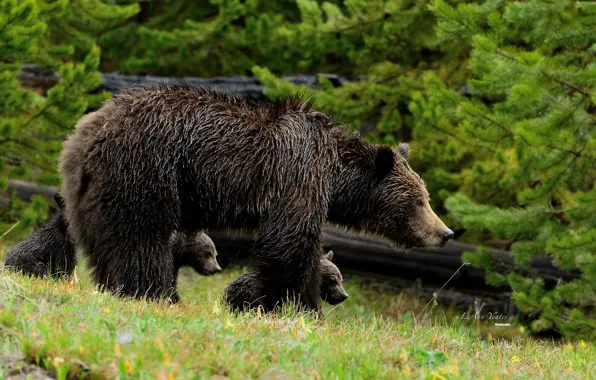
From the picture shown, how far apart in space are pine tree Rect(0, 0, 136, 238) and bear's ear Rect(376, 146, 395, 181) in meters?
5.51

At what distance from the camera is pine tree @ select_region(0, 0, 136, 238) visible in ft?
37.1

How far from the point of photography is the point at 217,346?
15.9 ft

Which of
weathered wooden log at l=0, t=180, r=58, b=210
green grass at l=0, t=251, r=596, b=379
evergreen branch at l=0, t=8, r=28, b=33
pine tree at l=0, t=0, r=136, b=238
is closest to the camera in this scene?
green grass at l=0, t=251, r=596, b=379

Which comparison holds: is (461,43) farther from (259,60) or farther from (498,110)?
(259,60)

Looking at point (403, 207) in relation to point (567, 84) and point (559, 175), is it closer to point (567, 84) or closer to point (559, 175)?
point (559, 175)

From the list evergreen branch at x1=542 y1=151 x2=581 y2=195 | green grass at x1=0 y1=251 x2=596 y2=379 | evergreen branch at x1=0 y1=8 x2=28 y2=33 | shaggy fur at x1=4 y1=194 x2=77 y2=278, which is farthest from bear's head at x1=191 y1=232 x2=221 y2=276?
evergreen branch at x1=542 y1=151 x2=581 y2=195

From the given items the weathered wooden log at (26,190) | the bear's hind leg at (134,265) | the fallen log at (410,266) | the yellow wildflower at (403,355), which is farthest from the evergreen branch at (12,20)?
the yellow wildflower at (403,355)

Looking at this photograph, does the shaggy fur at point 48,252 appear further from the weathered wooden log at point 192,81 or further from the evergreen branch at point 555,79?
the weathered wooden log at point 192,81

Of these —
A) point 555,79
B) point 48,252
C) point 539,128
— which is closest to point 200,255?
point 48,252

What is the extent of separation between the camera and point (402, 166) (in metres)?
8.27

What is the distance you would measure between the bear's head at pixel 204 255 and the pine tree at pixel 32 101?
2.94m

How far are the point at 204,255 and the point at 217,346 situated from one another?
5.55 meters

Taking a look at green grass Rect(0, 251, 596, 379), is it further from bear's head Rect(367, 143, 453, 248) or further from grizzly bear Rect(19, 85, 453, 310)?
bear's head Rect(367, 143, 453, 248)

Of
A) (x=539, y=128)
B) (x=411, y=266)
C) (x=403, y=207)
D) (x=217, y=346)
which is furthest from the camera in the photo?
(x=411, y=266)
